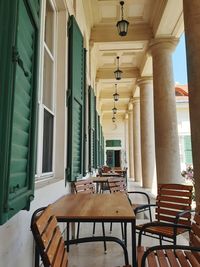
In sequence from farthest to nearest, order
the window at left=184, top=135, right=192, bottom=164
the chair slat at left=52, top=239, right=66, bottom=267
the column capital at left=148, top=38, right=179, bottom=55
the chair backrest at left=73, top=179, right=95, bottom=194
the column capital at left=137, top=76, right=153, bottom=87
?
1. the window at left=184, top=135, right=192, bottom=164
2. the column capital at left=137, top=76, right=153, bottom=87
3. the column capital at left=148, top=38, right=179, bottom=55
4. the chair backrest at left=73, top=179, right=95, bottom=194
5. the chair slat at left=52, top=239, right=66, bottom=267

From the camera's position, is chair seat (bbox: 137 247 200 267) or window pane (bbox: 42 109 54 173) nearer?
chair seat (bbox: 137 247 200 267)

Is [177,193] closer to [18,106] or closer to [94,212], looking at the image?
[94,212]

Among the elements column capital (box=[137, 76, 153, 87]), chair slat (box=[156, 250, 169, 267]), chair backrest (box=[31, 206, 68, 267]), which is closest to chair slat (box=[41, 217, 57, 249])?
chair backrest (box=[31, 206, 68, 267])

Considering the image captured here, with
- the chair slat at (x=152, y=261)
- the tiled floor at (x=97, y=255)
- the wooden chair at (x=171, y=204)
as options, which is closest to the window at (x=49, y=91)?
the tiled floor at (x=97, y=255)

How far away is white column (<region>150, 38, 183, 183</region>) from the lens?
5.87m

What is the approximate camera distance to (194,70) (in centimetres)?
315

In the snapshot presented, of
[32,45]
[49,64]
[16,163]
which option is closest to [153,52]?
[49,64]

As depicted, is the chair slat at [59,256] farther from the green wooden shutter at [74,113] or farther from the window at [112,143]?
the window at [112,143]

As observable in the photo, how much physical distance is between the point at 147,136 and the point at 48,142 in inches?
279

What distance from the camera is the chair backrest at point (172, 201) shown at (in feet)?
8.85

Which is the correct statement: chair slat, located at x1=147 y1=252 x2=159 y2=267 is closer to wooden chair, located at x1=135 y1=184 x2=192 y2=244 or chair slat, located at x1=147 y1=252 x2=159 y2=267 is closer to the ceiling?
wooden chair, located at x1=135 y1=184 x2=192 y2=244

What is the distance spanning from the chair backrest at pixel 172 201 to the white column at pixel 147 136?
20.8 ft

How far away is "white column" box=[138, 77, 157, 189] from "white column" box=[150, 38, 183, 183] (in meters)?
3.16

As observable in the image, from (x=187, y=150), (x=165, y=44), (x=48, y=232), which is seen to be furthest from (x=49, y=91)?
(x=187, y=150)
